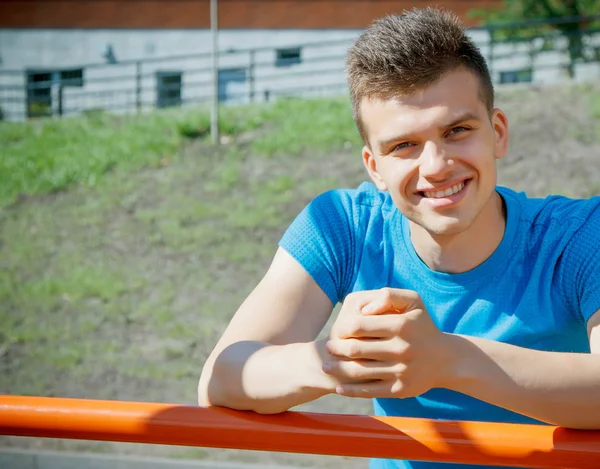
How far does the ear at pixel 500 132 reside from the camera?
5.45 ft

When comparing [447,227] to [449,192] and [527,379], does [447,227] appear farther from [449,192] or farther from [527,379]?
[527,379]

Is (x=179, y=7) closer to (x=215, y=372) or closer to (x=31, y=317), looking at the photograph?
(x=31, y=317)

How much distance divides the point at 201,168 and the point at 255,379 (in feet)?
27.5

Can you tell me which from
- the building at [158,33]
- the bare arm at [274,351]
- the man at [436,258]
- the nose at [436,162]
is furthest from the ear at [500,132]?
the building at [158,33]

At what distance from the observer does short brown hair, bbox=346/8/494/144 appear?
5.00 feet

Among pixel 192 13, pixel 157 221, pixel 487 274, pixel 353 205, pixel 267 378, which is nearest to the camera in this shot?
pixel 267 378

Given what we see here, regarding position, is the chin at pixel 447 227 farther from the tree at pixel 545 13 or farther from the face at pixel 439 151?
the tree at pixel 545 13

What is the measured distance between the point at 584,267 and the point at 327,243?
548 millimetres

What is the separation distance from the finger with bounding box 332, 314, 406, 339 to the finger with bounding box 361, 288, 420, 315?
0.01 m

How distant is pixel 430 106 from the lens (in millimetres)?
1488

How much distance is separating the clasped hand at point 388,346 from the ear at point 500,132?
0.61 m

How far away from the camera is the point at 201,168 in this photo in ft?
31.4

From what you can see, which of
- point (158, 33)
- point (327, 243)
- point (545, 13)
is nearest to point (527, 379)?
point (327, 243)

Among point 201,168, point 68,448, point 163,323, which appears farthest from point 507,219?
point 201,168
